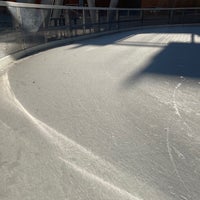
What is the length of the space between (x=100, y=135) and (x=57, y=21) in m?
9.08

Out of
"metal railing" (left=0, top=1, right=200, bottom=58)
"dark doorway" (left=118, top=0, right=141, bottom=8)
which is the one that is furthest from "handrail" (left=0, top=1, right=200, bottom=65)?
"dark doorway" (left=118, top=0, right=141, bottom=8)

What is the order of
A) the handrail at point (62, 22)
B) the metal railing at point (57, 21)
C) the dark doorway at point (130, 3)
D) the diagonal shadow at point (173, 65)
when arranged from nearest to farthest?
the diagonal shadow at point (173, 65), the metal railing at point (57, 21), the handrail at point (62, 22), the dark doorway at point (130, 3)

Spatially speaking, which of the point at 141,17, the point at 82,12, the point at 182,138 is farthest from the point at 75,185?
the point at 141,17

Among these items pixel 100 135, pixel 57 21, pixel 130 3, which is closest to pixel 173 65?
pixel 100 135

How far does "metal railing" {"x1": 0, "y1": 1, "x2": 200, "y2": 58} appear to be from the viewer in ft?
22.3

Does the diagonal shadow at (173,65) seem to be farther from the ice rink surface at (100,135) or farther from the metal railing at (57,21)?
the metal railing at (57,21)

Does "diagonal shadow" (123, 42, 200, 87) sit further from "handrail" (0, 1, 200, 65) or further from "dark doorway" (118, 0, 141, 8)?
"dark doorway" (118, 0, 141, 8)

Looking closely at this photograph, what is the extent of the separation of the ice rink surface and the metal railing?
2.25 metres

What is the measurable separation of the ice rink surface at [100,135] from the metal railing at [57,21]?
225 cm

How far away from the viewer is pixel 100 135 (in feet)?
9.41

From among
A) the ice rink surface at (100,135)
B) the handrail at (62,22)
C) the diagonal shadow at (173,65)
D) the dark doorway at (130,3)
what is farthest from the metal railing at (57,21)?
the dark doorway at (130,3)

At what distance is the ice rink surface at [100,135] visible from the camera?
2.05 m

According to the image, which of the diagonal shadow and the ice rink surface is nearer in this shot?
the ice rink surface

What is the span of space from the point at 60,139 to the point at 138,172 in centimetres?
110
